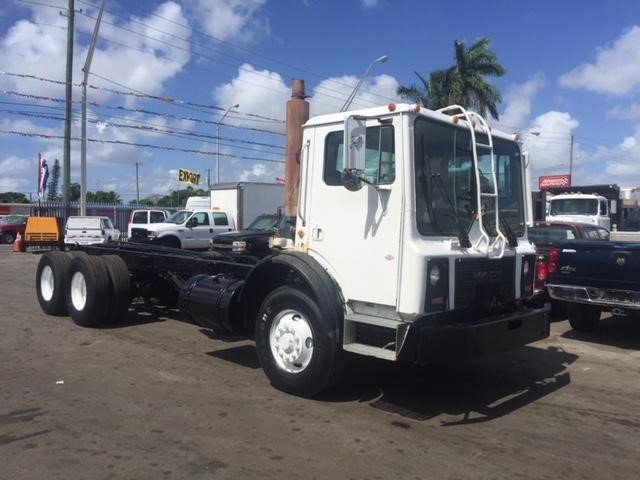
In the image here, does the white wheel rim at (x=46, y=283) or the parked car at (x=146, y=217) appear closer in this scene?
the white wheel rim at (x=46, y=283)

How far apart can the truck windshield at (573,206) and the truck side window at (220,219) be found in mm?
13120

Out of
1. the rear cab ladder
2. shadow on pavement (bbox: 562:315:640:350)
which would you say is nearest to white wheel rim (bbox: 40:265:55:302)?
A: the rear cab ladder

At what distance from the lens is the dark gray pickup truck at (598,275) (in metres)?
7.95

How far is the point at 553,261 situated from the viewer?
9.07m

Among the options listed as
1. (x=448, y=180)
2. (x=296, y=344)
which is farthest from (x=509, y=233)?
(x=296, y=344)

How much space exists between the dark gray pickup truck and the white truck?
1422 cm

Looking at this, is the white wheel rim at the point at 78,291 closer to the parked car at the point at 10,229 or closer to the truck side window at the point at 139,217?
the truck side window at the point at 139,217

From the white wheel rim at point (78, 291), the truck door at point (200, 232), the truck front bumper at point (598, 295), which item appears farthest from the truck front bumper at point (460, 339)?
the truck door at point (200, 232)

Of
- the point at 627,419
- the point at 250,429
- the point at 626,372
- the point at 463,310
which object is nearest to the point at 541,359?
the point at 626,372

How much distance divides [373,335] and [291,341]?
3.03ft

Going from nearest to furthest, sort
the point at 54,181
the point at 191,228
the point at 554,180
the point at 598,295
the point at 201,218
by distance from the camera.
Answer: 1. the point at 598,295
2. the point at 191,228
3. the point at 201,218
4. the point at 554,180
5. the point at 54,181

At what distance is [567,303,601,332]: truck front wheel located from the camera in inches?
366

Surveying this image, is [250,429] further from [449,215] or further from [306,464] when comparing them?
[449,215]

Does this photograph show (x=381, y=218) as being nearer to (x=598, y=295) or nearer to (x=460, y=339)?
(x=460, y=339)
